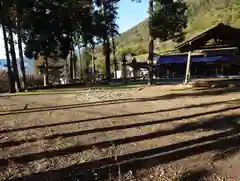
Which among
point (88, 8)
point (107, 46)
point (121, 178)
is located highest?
point (88, 8)

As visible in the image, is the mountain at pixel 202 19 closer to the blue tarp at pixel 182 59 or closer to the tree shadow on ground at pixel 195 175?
the blue tarp at pixel 182 59

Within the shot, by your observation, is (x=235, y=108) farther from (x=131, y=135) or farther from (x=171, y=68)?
(x=171, y=68)

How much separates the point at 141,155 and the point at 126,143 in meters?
0.87

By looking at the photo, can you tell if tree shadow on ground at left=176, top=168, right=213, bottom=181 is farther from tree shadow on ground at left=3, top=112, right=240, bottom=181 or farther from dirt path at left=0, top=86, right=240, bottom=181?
tree shadow on ground at left=3, top=112, right=240, bottom=181

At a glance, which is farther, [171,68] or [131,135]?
[171,68]

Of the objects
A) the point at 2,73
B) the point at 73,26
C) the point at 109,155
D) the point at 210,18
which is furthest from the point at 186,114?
the point at 210,18

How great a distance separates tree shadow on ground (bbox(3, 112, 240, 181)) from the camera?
5795mm

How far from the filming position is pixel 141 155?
6648 millimetres

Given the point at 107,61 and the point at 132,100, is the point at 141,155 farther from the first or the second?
the point at 107,61

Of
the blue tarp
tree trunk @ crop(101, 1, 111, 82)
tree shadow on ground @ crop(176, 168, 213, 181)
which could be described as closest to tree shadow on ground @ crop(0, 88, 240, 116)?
tree shadow on ground @ crop(176, 168, 213, 181)

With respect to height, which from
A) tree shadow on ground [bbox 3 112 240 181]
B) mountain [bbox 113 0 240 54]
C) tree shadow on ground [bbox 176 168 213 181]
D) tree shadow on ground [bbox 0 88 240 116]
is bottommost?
tree shadow on ground [bbox 176 168 213 181]

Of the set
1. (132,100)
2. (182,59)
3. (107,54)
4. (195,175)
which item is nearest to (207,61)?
(182,59)

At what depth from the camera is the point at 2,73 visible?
36188 mm

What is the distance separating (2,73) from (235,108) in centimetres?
3016
